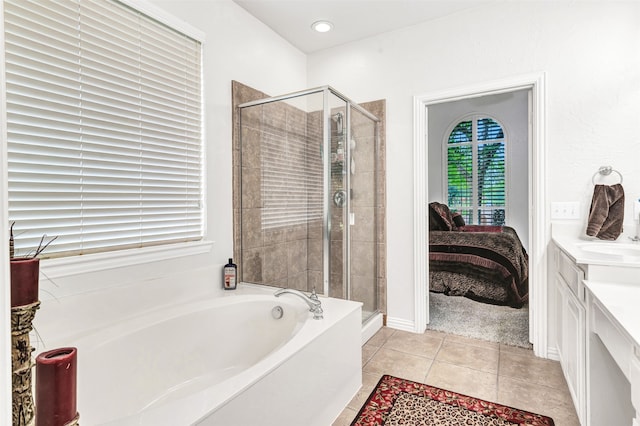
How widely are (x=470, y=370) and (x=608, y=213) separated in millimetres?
1331

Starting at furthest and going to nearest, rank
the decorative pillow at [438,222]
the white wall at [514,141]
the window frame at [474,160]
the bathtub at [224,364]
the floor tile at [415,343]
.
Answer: the window frame at [474,160], the white wall at [514,141], the decorative pillow at [438,222], the floor tile at [415,343], the bathtub at [224,364]

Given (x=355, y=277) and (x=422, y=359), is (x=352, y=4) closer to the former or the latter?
(x=355, y=277)

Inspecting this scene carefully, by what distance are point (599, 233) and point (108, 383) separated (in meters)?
2.87

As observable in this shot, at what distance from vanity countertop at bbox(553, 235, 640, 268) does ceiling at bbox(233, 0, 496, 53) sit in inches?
73.0

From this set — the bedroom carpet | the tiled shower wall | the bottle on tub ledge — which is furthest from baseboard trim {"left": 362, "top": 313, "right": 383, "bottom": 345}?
the bottle on tub ledge

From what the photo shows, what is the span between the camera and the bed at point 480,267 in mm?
3639

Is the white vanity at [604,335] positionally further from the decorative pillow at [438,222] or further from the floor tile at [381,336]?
the decorative pillow at [438,222]

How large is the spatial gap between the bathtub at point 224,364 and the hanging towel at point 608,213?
1.61 metres

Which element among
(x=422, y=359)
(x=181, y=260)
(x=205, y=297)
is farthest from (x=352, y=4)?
(x=422, y=359)

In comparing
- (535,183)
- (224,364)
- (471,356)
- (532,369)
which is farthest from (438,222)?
(224,364)

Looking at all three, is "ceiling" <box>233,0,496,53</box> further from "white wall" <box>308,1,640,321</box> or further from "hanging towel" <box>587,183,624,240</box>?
"hanging towel" <box>587,183,624,240</box>

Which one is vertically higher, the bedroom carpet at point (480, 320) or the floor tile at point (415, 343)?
the bedroom carpet at point (480, 320)

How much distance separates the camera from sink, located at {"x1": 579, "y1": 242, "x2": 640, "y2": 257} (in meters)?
1.85

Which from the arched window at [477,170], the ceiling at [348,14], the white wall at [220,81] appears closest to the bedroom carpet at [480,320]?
the white wall at [220,81]
